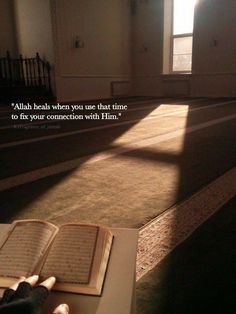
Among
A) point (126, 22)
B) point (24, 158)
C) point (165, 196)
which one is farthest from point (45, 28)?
point (165, 196)

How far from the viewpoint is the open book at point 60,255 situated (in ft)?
2.00

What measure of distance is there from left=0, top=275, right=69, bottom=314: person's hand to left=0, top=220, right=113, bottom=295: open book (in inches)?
1.2

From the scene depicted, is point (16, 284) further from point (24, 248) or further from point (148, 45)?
point (148, 45)

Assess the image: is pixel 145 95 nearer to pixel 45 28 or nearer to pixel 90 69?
pixel 90 69

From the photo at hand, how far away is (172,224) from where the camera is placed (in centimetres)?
140

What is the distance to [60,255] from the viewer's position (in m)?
0.65

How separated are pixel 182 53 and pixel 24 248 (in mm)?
9536

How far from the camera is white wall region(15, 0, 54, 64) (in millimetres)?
7977

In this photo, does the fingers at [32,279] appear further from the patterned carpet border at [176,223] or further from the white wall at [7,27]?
the white wall at [7,27]

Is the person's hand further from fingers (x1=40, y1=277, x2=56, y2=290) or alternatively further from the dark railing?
the dark railing

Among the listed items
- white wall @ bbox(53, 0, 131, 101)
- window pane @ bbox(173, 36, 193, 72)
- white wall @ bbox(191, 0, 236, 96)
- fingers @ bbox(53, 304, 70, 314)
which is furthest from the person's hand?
window pane @ bbox(173, 36, 193, 72)

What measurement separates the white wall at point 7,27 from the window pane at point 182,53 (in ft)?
15.7

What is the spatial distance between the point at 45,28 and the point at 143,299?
326 inches

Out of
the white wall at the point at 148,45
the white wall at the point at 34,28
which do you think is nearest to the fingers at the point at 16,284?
the white wall at the point at 34,28
